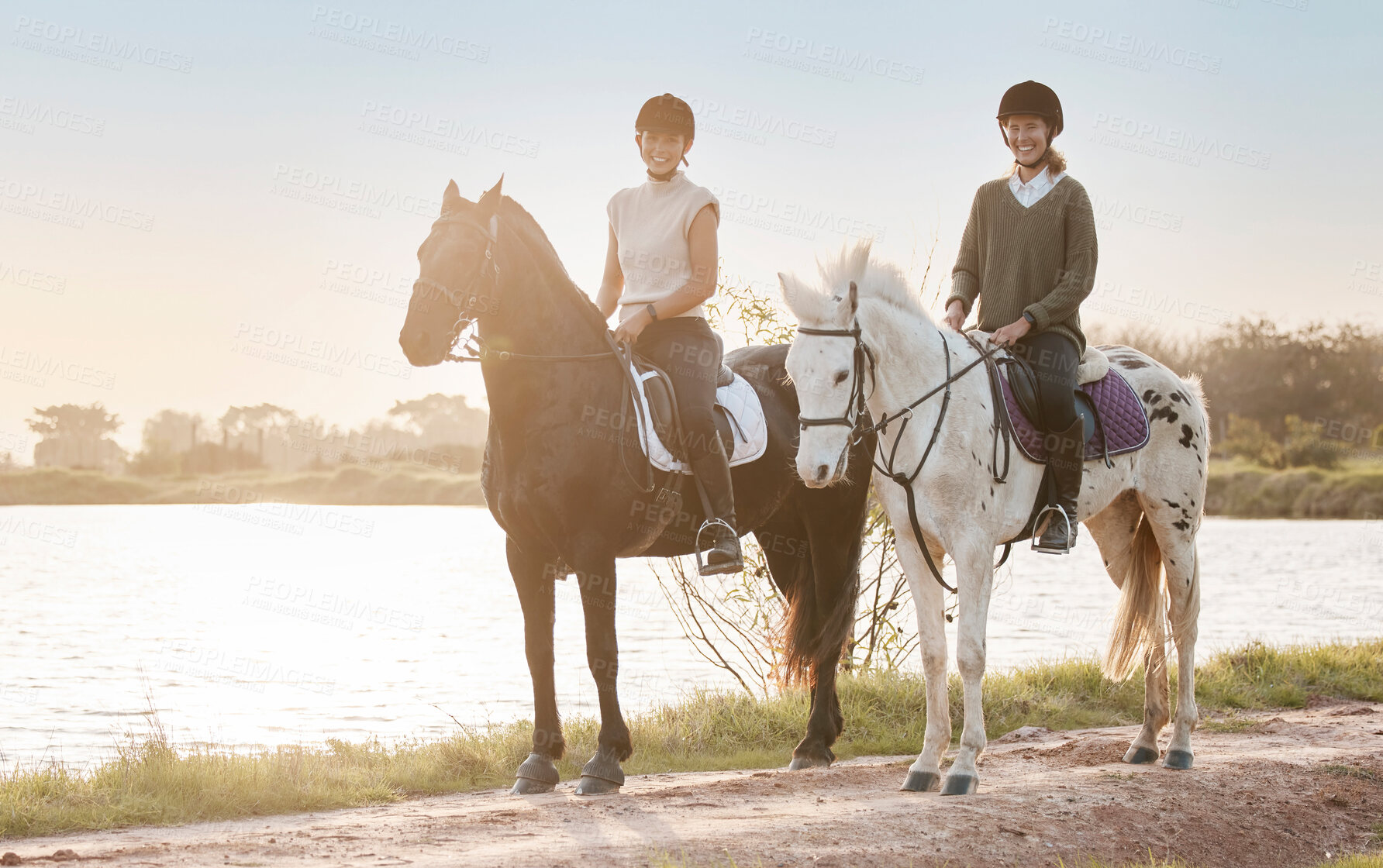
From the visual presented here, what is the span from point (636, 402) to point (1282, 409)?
2486 inches

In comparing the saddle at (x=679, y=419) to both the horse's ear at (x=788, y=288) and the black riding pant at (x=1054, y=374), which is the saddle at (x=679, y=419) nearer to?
the horse's ear at (x=788, y=288)

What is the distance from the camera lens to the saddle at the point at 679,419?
6.07 m

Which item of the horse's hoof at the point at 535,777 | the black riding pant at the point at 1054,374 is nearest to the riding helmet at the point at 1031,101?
the black riding pant at the point at 1054,374

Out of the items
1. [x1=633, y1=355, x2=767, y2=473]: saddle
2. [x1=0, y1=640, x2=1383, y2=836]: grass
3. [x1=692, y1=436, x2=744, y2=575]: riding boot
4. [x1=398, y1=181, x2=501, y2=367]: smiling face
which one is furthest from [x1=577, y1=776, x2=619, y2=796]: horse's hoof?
[x1=398, y1=181, x2=501, y2=367]: smiling face

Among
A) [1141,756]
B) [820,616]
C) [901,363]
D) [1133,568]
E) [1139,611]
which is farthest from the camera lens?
[1133,568]

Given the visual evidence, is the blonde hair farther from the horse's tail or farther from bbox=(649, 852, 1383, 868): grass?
bbox=(649, 852, 1383, 868): grass

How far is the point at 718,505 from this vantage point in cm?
622

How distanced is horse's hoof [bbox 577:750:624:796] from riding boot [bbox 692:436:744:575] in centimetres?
108

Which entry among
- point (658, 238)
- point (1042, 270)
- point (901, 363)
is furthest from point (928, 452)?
point (658, 238)

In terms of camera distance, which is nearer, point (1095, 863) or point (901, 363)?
point (1095, 863)

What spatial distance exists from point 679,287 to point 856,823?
2.84 meters

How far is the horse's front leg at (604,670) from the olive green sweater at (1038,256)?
2.72 m

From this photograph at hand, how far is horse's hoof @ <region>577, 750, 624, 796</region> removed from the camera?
236 inches

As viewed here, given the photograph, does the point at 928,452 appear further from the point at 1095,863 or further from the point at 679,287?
the point at 1095,863
